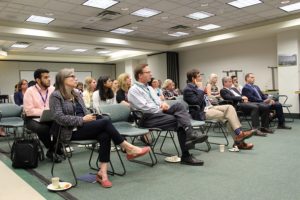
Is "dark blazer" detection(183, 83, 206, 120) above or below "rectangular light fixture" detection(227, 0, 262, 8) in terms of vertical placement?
Answer: below

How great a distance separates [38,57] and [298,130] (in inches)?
456

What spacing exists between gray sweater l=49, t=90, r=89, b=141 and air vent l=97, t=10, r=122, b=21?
179 inches

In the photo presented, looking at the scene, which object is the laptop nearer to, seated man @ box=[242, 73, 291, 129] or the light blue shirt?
the light blue shirt

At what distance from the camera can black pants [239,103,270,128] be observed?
5.55 meters

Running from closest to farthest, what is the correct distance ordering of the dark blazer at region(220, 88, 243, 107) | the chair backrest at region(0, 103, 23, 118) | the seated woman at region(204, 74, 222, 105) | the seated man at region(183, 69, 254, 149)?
1. the seated man at region(183, 69, 254, 149)
2. the chair backrest at region(0, 103, 23, 118)
3. the dark blazer at region(220, 88, 243, 107)
4. the seated woman at region(204, 74, 222, 105)

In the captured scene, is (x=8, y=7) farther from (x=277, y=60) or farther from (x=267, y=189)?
(x=277, y=60)

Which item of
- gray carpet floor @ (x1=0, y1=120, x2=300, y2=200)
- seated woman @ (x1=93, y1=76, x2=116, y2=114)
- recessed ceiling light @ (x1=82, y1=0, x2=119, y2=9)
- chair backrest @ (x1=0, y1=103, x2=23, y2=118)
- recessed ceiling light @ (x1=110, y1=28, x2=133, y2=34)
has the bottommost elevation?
gray carpet floor @ (x1=0, y1=120, x2=300, y2=200)

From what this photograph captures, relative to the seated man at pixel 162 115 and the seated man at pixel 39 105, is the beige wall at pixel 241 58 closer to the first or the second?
the seated man at pixel 162 115

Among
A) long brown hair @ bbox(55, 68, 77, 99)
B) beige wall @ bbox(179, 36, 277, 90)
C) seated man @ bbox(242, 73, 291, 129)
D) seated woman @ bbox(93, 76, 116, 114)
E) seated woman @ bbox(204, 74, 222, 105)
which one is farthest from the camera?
beige wall @ bbox(179, 36, 277, 90)

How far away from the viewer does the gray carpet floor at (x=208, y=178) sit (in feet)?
8.18

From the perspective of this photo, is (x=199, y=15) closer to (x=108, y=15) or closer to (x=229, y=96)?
(x=108, y=15)

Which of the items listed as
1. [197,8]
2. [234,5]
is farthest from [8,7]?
[234,5]

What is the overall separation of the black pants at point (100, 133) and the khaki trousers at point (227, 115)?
2.04 metres

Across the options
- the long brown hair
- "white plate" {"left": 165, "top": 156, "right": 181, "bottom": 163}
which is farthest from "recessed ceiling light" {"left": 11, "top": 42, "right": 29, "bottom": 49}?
"white plate" {"left": 165, "top": 156, "right": 181, "bottom": 163}
